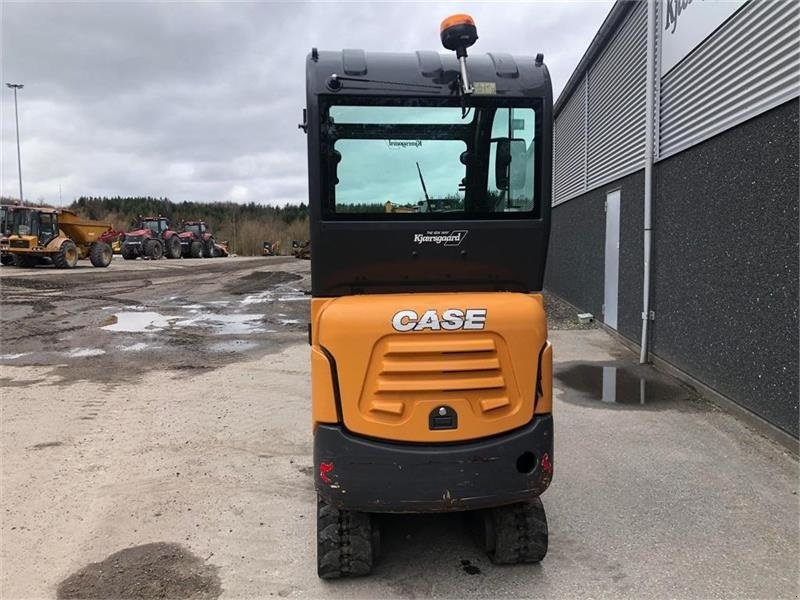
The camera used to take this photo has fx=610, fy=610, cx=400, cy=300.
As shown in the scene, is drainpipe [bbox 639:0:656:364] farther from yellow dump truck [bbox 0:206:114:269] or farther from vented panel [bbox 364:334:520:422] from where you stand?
yellow dump truck [bbox 0:206:114:269]

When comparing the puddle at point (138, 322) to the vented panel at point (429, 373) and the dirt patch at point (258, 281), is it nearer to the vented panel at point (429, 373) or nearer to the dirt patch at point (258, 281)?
the dirt patch at point (258, 281)

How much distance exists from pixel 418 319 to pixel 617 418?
12.7 ft

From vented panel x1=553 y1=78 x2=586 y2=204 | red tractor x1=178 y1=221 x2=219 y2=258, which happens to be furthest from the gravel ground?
red tractor x1=178 y1=221 x2=219 y2=258

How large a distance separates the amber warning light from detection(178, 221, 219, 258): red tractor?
39301mm

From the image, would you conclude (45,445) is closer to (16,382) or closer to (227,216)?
(16,382)

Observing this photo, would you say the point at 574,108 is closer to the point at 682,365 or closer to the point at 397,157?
the point at 682,365

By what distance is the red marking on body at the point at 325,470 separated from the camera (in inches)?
123

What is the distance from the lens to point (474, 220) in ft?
11.2

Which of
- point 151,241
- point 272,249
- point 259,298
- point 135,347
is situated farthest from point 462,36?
point 272,249

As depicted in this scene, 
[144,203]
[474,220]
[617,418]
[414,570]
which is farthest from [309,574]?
[144,203]

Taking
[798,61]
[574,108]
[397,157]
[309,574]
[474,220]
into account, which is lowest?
[309,574]

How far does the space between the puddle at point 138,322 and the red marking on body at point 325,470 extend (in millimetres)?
9757

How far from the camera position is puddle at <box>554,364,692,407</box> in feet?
22.6

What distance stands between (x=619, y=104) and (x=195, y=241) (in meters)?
35.6
